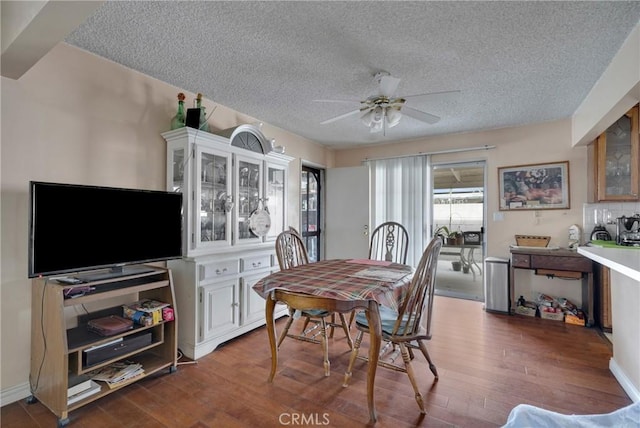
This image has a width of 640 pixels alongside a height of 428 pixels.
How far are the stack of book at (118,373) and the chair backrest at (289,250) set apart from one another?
124 cm

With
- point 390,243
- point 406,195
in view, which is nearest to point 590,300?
point 390,243

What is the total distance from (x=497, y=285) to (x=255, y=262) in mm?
2901

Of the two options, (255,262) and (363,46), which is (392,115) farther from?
(255,262)

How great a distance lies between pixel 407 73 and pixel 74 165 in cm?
258

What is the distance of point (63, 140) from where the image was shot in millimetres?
1998

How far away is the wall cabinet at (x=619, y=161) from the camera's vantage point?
8.91 ft

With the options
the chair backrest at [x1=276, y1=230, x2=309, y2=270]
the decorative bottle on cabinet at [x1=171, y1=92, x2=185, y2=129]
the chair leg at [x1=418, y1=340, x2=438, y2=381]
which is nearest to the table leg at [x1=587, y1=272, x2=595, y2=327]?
the chair leg at [x1=418, y1=340, x2=438, y2=381]

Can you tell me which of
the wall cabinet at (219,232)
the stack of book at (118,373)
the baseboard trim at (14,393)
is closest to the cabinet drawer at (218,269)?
the wall cabinet at (219,232)

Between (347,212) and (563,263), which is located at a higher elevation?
(347,212)

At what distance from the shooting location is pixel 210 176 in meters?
2.63

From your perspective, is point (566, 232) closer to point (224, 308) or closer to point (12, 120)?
point (224, 308)

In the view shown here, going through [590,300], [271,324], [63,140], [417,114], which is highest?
[417,114]

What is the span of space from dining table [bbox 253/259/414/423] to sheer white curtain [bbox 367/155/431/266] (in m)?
2.10

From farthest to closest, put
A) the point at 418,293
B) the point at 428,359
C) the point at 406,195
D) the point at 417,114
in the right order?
the point at 406,195, the point at 417,114, the point at 428,359, the point at 418,293
